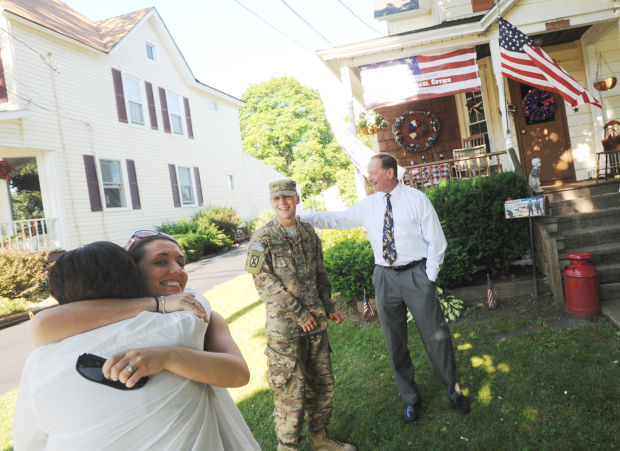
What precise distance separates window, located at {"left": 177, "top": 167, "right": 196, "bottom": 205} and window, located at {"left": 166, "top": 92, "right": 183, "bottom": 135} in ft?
5.90

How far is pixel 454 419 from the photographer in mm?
3328

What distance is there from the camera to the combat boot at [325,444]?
123 inches

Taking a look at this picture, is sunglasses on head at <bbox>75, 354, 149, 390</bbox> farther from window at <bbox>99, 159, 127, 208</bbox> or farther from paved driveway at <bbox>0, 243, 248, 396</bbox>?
window at <bbox>99, 159, 127, 208</bbox>

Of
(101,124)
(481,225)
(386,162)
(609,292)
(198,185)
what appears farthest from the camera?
(198,185)

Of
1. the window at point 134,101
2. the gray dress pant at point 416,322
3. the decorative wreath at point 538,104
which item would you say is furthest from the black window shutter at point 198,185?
the gray dress pant at point 416,322

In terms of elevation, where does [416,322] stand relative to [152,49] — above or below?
below

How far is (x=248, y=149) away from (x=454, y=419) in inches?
1520

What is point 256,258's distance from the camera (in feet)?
9.84

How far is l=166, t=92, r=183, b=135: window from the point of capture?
17422 millimetres

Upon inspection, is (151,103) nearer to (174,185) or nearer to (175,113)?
(175,113)

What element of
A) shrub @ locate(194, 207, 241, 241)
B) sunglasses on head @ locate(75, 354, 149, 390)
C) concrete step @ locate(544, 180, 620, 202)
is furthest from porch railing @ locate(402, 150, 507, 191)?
shrub @ locate(194, 207, 241, 241)

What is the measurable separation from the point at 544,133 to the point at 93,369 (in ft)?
33.8

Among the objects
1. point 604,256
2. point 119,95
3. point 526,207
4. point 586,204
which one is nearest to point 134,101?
point 119,95

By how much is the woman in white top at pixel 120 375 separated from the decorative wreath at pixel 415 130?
10.0 m
